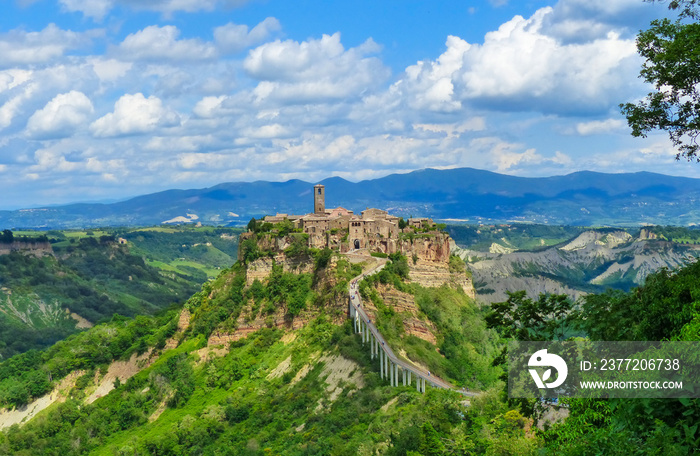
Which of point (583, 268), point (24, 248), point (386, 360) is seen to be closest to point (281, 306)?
point (386, 360)

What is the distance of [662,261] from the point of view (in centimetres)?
18175

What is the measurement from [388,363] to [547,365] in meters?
27.9

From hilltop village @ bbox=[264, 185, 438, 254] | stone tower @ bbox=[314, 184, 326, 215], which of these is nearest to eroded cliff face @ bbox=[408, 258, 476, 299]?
hilltop village @ bbox=[264, 185, 438, 254]

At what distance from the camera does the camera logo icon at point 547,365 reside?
22.2 meters

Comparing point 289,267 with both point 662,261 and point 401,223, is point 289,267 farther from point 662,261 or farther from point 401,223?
point 662,261

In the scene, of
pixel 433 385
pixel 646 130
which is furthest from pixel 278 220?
pixel 646 130

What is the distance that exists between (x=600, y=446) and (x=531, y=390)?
19.6ft

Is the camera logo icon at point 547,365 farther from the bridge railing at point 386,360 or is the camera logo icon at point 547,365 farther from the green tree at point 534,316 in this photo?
the bridge railing at point 386,360

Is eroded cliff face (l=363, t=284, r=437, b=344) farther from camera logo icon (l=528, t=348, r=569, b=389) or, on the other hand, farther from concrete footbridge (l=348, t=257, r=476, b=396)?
camera logo icon (l=528, t=348, r=569, b=389)

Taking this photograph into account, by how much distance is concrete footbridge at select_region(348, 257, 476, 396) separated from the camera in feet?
156

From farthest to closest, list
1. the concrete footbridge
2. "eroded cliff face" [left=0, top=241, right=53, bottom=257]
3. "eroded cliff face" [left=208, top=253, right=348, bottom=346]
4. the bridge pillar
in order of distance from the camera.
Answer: "eroded cliff face" [left=0, top=241, right=53, bottom=257]
"eroded cliff face" [left=208, top=253, right=348, bottom=346]
the bridge pillar
the concrete footbridge

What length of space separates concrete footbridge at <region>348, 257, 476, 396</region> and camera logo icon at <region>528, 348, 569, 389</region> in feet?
70.2

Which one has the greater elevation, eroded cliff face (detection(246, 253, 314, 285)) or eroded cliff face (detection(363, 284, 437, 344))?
eroded cliff face (detection(246, 253, 314, 285))

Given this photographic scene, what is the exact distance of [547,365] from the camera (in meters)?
22.8
